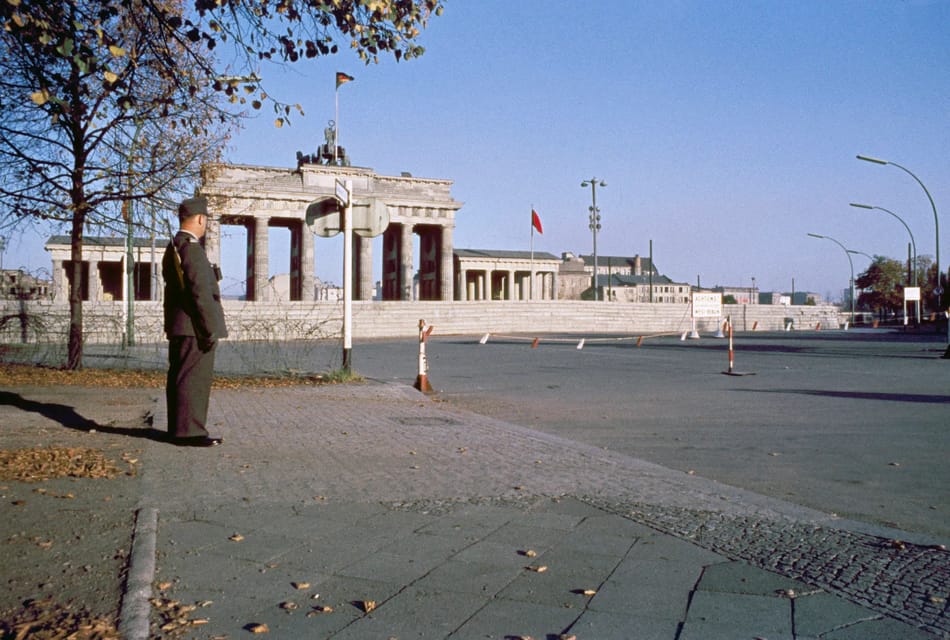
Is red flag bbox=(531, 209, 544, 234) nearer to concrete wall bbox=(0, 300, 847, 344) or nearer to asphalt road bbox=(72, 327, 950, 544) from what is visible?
concrete wall bbox=(0, 300, 847, 344)

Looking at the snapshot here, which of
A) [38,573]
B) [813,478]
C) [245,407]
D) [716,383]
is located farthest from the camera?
[716,383]

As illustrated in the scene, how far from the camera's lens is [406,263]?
70312 millimetres

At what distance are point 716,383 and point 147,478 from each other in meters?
13.2

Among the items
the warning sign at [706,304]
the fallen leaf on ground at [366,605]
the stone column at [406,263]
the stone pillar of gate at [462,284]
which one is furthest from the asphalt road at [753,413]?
the stone pillar of gate at [462,284]

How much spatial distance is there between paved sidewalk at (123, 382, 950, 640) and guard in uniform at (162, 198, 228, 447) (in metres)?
0.41

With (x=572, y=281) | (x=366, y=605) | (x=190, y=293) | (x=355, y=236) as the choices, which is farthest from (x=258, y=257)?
(x=572, y=281)

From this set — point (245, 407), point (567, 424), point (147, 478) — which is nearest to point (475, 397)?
point (567, 424)

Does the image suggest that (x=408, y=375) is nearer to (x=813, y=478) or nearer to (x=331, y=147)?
(x=813, y=478)

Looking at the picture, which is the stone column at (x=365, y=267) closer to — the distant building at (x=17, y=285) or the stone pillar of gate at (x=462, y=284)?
the stone pillar of gate at (x=462, y=284)

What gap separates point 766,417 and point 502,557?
26.3 ft

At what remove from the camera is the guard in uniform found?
6.46 m

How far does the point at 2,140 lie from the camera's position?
13.5m

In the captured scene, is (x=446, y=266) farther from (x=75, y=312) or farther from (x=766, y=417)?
(x=766, y=417)

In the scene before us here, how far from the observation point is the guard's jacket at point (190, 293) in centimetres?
645
